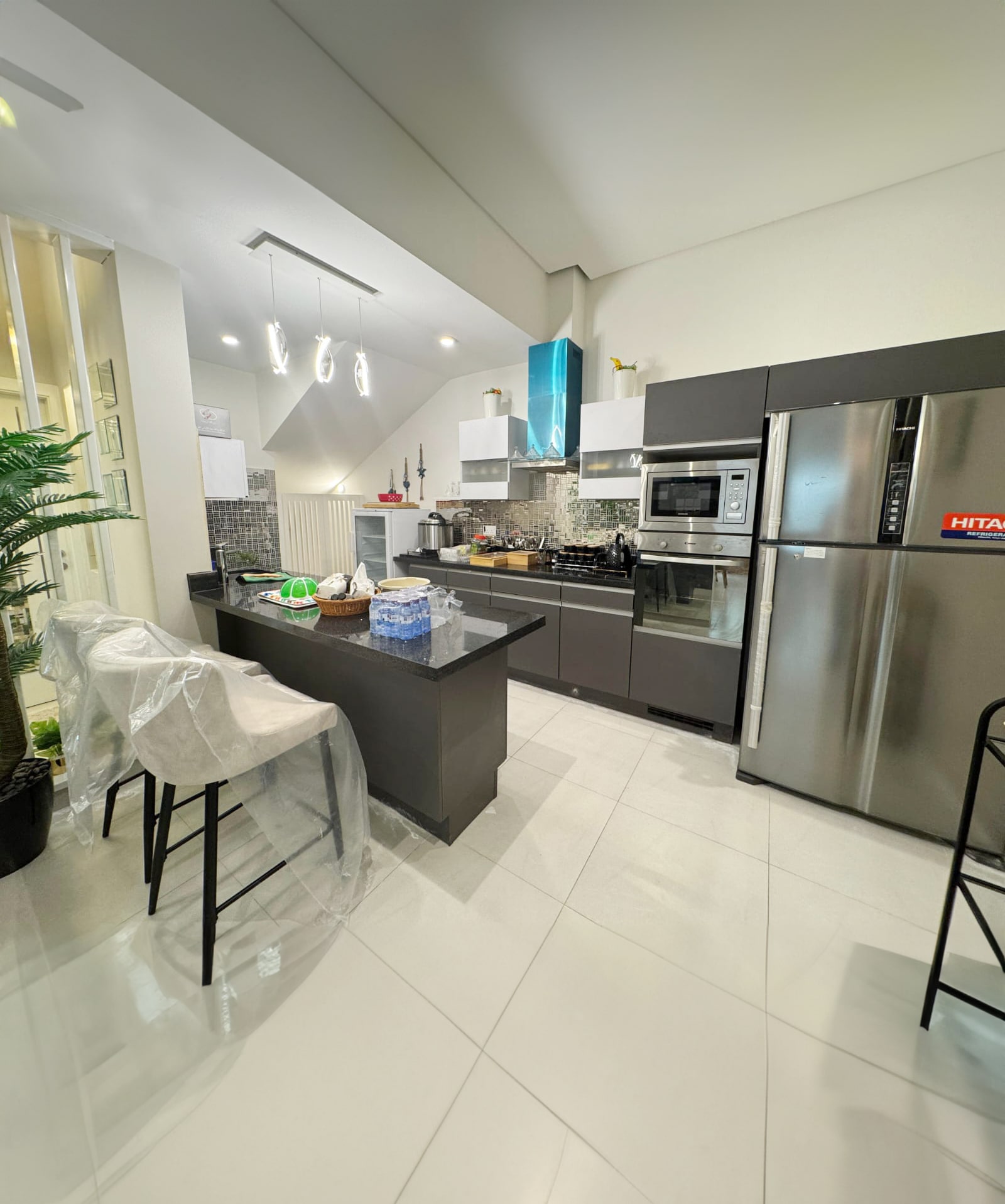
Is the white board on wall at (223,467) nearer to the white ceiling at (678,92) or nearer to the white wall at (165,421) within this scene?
the white wall at (165,421)

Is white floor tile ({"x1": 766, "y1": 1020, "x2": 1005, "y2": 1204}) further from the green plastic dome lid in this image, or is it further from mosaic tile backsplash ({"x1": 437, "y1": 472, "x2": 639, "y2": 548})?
mosaic tile backsplash ({"x1": 437, "y1": 472, "x2": 639, "y2": 548})

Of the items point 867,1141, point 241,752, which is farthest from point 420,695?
point 867,1141

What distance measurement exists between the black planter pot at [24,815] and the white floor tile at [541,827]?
1.61 metres

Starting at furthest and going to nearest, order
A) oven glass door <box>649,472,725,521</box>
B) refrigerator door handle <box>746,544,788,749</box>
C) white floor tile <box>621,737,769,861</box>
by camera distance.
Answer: oven glass door <box>649,472,725,521</box> → refrigerator door handle <box>746,544,788,749</box> → white floor tile <box>621,737,769,861</box>

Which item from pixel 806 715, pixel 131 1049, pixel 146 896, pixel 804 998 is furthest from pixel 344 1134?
pixel 806 715

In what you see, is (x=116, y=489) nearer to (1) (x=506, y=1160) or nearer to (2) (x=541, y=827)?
(2) (x=541, y=827)

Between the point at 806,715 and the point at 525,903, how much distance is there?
4.81ft

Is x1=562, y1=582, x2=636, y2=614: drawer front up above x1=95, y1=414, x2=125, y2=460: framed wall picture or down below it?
below

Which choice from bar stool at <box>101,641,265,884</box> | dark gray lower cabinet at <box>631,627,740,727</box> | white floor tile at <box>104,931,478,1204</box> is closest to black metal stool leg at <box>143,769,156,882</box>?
bar stool at <box>101,641,265,884</box>

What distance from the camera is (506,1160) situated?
3.07 ft

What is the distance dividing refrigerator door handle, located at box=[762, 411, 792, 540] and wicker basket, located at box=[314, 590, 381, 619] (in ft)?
5.83

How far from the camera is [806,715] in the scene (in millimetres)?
2006

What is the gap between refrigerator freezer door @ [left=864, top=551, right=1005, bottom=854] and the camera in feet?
5.32

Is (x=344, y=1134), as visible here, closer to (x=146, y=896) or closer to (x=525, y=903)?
(x=525, y=903)
